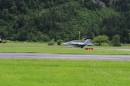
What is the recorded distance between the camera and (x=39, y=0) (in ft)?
631

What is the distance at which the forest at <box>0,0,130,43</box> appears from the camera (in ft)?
471

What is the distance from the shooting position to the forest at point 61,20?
143625mm

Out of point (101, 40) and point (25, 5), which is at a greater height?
point (25, 5)

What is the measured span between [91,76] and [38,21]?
461 feet

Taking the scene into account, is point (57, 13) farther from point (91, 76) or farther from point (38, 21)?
point (91, 76)

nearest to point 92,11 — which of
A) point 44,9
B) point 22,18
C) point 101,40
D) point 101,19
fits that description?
point 101,19

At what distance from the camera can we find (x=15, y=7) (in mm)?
178000

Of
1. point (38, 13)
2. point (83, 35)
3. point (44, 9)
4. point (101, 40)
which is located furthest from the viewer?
point (44, 9)

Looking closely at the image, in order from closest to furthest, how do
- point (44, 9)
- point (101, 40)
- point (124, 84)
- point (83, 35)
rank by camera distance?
point (124, 84), point (101, 40), point (83, 35), point (44, 9)

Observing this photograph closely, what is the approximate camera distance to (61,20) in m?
164

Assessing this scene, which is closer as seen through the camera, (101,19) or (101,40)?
(101,40)

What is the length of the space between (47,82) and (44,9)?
17158 centimetres

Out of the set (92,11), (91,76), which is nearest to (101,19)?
(92,11)

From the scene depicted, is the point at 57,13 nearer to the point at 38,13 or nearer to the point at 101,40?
the point at 38,13
